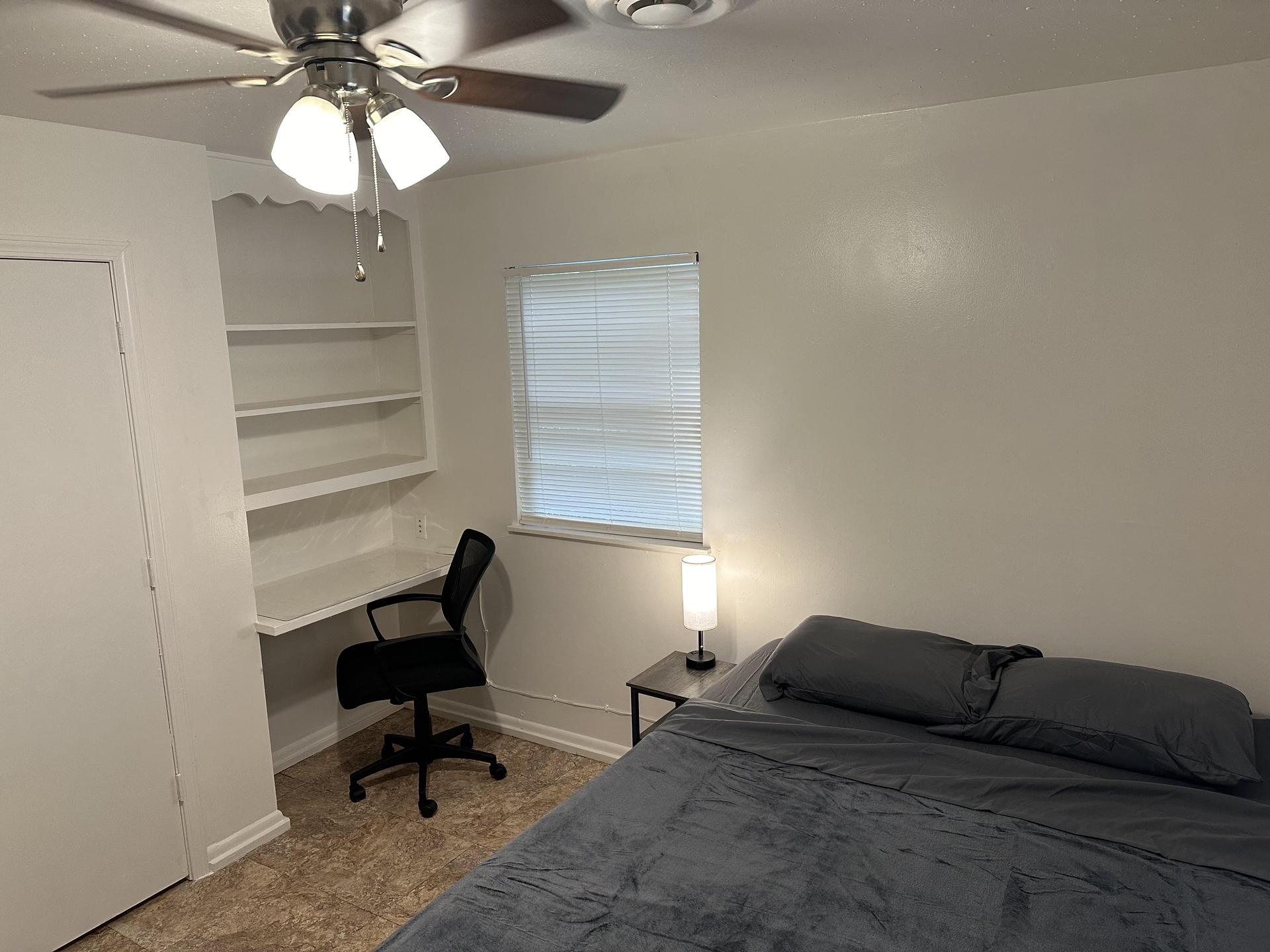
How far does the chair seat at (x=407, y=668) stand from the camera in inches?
137

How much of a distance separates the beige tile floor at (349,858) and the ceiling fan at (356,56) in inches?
91.5

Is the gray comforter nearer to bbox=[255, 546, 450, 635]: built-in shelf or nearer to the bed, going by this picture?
the bed

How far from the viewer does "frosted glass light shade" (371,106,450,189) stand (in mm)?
1714

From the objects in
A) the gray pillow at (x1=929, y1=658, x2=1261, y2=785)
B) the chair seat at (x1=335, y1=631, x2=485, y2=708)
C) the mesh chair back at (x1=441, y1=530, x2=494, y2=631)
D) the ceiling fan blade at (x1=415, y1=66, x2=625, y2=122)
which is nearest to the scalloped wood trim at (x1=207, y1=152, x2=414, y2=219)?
the ceiling fan blade at (x1=415, y1=66, x2=625, y2=122)

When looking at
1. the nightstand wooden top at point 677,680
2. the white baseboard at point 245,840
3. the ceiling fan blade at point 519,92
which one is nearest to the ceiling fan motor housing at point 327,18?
the ceiling fan blade at point 519,92

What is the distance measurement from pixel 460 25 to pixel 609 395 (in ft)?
6.52

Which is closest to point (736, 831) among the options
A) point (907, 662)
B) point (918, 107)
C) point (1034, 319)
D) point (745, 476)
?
point (907, 662)

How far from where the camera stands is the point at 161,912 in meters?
2.93

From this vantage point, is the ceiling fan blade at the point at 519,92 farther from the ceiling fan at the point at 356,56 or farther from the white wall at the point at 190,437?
the white wall at the point at 190,437

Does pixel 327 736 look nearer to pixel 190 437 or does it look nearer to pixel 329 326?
pixel 190 437

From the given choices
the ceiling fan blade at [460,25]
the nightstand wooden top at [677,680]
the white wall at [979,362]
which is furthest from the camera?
the nightstand wooden top at [677,680]

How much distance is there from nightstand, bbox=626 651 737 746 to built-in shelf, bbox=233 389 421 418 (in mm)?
1650

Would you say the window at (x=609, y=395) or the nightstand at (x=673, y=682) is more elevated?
the window at (x=609, y=395)

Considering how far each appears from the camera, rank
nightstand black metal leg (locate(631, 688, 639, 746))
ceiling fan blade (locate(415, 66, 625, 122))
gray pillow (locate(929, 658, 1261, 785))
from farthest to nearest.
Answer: nightstand black metal leg (locate(631, 688, 639, 746)) < gray pillow (locate(929, 658, 1261, 785)) < ceiling fan blade (locate(415, 66, 625, 122))
